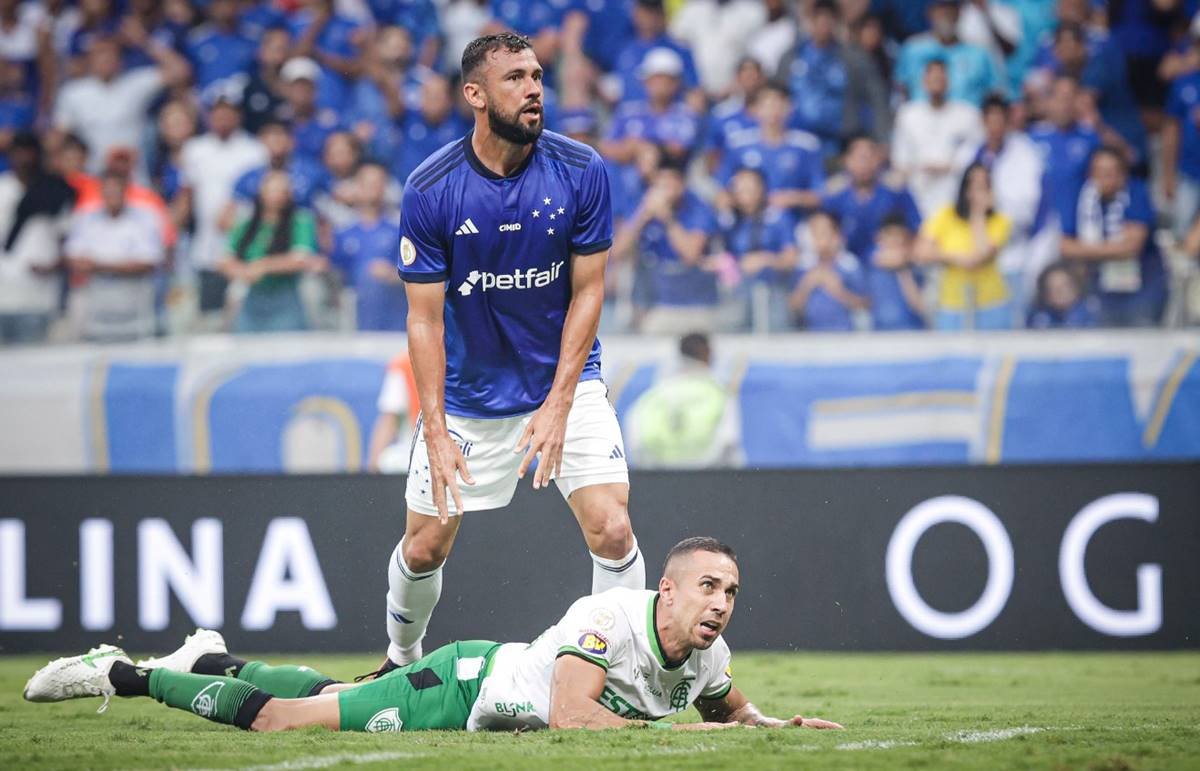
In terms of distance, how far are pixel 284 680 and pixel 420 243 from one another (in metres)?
1.77

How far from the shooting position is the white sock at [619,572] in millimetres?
6301

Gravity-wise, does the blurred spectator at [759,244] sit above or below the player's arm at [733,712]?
above

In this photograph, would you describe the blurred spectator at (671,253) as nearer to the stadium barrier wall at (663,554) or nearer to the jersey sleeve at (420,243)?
the stadium barrier wall at (663,554)

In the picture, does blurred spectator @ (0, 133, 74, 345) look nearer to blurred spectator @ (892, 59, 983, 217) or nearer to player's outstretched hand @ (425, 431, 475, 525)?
player's outstretched hand @ (425, 431, 475, 525)

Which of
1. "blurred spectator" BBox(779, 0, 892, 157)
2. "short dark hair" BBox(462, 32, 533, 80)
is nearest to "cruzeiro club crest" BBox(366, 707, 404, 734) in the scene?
"short dark hair" BBox(462, 32, 533, 80)

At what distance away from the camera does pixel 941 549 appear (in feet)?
31.2

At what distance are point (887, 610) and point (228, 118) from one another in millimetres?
6853

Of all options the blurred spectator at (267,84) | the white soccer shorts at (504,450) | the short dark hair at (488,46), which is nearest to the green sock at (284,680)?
the white soccer shorts at (504,450)

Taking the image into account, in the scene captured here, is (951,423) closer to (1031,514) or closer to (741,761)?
(1031,514)

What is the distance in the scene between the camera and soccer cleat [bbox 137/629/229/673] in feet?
20.6

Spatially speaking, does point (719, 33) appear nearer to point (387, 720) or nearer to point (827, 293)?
point (827, 293)

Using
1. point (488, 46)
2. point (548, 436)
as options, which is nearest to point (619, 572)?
point (548, 436)

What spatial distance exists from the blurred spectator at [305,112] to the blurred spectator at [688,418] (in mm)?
3892

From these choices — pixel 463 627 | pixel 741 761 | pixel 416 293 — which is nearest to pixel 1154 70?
pixel 463 627
